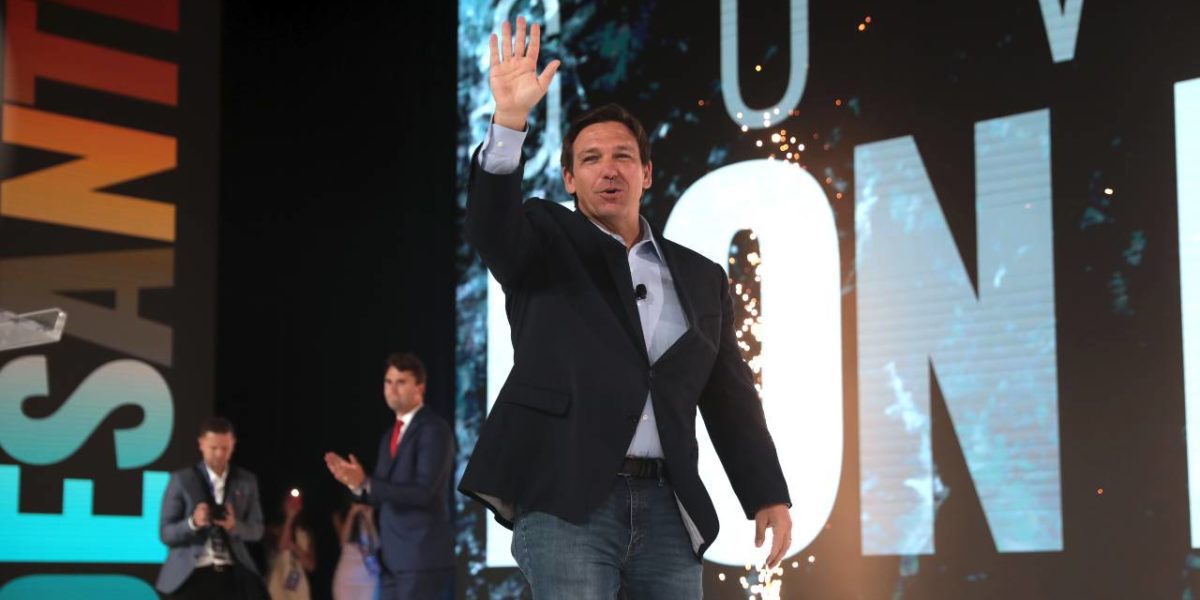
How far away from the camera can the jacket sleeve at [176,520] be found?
18.4 ft

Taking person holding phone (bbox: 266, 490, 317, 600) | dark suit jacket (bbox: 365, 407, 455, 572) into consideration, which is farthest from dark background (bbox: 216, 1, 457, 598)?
dark suit jacket (bbox: 365, 407, 455, 572)

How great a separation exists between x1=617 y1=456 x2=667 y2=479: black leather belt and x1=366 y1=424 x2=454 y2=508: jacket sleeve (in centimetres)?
301

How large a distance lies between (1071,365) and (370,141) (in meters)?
4.12

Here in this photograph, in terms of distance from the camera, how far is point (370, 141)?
7383 mm

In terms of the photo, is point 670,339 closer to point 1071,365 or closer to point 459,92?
point 1071,365

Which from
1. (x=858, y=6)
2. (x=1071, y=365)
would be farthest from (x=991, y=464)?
(x=858, y=6)

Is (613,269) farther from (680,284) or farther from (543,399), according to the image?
(543,399)

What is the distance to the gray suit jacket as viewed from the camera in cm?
560

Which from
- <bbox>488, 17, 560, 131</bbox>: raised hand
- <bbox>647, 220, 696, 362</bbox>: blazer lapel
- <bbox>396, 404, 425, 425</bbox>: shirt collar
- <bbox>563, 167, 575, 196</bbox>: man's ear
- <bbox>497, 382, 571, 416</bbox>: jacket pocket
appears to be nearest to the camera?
<bbox>488, 17, 560, 131</bbox>: raised hand

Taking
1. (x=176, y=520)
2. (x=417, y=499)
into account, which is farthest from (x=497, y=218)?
(x=176, y=520)

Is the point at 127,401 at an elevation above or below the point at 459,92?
below

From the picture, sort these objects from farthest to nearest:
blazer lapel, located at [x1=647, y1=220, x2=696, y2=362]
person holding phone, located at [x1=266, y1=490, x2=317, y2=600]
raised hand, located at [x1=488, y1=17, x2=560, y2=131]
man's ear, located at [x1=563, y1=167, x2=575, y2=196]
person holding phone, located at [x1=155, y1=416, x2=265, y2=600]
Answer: person holding phone, located at [x1=266, y1=490, x2=317, y2=600]
person holding phone, located at [x1=155, y1=416, x2=265, y2=600]
man's ear, located at [x1=563, y1=167, x2=575, y2=196]
blazer lapel, located at [x1=647, y1=220, x2=696, y2=362]
raised hand, located at [x1=488, y1=17, x2=560, y2=131]

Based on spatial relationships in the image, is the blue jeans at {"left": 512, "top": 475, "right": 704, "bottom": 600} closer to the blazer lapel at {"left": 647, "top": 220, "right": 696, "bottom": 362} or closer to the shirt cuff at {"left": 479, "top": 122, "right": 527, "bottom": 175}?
the blazer lapel at {"left": 647, "top": 220, "right": 696, "bottom": 362}

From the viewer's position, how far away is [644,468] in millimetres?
2205
